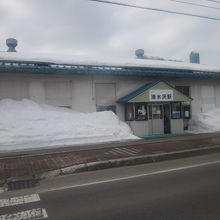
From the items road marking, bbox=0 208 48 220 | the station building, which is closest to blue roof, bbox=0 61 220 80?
the station building

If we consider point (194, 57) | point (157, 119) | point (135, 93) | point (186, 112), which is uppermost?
point (194, 57)

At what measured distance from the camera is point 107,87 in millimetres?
16422

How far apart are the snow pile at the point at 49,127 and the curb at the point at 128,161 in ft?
15.2

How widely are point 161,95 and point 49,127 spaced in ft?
25.0

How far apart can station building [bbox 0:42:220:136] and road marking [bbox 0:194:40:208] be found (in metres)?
9.21

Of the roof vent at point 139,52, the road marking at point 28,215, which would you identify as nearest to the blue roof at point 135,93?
the roof vent at point 139,52

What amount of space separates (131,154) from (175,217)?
547 centimetres

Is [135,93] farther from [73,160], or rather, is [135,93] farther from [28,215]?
[28,215]

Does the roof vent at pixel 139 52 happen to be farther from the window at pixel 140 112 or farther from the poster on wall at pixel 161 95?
the window at pixel 140 112

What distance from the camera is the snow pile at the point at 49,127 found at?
40.5 ft

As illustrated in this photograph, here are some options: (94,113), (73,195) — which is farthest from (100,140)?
(73,195)

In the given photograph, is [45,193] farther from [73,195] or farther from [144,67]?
[144,67]

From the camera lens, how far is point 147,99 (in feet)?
52.2

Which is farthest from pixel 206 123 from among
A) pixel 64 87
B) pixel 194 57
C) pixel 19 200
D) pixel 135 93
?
pixel 19 200
